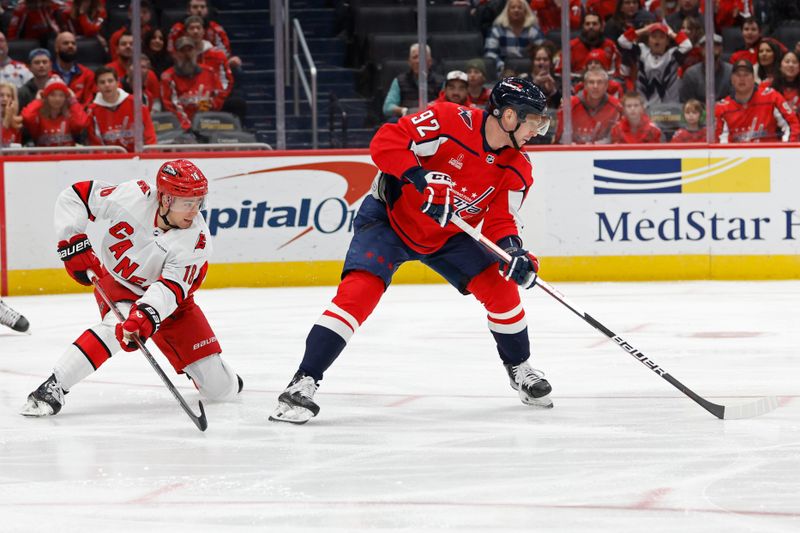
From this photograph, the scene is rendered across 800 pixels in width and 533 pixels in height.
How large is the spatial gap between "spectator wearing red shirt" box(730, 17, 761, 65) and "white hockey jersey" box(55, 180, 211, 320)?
4.87m

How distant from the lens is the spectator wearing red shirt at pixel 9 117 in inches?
305

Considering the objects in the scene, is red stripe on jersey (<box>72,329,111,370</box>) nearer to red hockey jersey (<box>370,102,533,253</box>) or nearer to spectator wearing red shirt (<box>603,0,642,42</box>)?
red hockey jersey (<box>370,102,533,253</box>)

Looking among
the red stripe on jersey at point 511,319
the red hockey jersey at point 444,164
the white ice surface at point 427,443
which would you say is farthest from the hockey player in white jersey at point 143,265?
the red stripe on jersey at point 511,319

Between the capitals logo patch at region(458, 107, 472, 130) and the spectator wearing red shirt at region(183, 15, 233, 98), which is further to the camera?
the spectator wearing red shirt at region(183, 15, 233, 98)

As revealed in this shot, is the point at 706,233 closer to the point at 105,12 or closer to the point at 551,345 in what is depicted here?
the point at 551,345

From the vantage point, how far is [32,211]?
Result: 25.5ft

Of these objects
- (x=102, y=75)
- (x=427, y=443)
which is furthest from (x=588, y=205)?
(x=427, y=443)

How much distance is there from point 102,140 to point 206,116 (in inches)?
25.5

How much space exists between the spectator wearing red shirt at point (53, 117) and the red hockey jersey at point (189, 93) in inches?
22.0

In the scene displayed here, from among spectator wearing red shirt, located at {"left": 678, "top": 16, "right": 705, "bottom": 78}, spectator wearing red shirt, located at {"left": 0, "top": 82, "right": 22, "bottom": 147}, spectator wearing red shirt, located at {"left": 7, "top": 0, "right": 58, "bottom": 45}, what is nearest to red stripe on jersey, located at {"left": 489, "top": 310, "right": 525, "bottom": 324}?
spectator wearing red shirt, located at {"left": 678, "top": 16, "right": 705, "bottom": 78}

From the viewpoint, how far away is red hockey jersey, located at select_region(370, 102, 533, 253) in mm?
4008

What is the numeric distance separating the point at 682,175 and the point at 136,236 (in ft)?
15.4

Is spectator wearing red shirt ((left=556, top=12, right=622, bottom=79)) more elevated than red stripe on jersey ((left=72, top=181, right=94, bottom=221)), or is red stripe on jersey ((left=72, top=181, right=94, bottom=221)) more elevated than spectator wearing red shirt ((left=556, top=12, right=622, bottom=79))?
spectator wearing red shirt ((left=556, top=12, right=622, bottom=79))

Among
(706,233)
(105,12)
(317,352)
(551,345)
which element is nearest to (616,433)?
(317,352)
